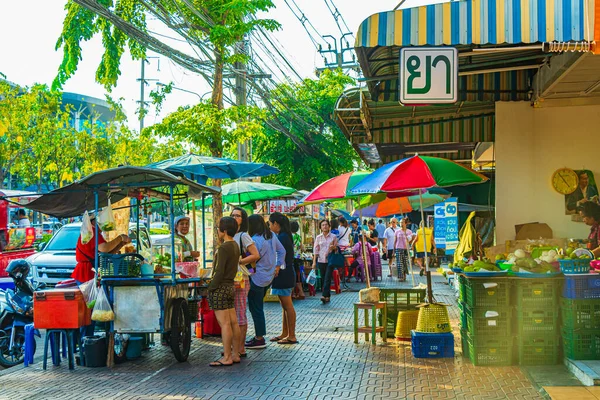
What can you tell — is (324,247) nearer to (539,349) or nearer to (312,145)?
(539,349)

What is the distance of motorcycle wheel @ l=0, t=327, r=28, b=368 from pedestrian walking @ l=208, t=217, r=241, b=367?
2899 millimetres

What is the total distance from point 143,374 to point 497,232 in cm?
633

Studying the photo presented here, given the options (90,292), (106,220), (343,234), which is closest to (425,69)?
(106,220)

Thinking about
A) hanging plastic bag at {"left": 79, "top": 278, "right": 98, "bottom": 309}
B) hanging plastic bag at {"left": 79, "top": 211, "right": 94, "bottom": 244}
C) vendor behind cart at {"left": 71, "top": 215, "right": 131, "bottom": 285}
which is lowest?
hanging plastic bag at {"left": 79, "top": 278, "right": 98, "bottom": 309}

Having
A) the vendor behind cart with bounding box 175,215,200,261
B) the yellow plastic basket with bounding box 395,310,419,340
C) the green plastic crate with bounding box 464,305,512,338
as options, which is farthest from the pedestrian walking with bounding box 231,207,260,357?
the green plastic crate with bounding box 464,305,512,338

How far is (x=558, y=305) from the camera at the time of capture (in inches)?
360

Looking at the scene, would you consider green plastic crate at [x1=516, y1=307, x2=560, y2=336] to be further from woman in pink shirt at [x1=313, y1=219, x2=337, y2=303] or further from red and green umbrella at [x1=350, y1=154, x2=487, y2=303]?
woman in pink shirt at [x1=313, y1=219, x2=337, y2=303]

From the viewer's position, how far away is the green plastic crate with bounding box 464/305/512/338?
9281mm

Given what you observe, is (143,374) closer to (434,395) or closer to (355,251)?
(434,395)

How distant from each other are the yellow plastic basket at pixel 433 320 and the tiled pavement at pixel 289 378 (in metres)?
0.45

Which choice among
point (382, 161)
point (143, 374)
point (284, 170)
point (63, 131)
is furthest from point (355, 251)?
point (63, 131)

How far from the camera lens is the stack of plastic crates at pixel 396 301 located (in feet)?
38.7

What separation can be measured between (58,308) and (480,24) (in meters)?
6.22

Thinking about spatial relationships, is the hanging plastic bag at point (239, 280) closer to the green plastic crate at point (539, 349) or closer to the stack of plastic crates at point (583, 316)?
the green plastic crate at point (539, 349)
